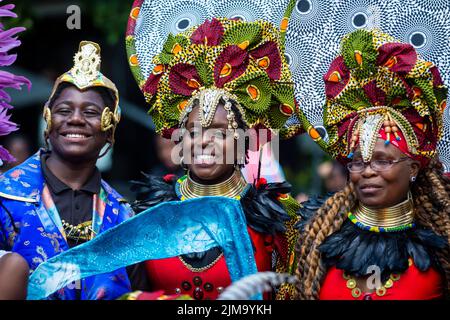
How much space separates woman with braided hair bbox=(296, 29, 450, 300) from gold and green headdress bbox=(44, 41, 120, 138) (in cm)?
121

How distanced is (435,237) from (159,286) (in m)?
1.44

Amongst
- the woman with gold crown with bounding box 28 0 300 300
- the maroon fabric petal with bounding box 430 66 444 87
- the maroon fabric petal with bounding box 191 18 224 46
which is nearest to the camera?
the maroon fabric petal with bounding box 430 66 444 87

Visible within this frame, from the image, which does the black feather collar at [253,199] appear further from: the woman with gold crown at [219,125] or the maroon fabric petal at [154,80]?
the maroon fabric petal at [154,80]

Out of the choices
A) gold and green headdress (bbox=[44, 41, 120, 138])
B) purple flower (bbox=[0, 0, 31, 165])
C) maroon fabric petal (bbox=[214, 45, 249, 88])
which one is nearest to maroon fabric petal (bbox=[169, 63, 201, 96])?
maroon fabric petal (bbox=[214, 45, 249, 88])

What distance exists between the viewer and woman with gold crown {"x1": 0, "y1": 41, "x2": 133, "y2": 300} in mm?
4777

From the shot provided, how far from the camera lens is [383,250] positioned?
15.3 ft

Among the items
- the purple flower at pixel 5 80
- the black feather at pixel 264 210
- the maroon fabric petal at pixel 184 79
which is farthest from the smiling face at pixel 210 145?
the purple flower at pixel 5 80

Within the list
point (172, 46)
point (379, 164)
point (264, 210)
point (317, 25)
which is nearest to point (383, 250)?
point (379, 164)

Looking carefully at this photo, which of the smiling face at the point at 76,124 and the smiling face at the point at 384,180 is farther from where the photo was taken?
the smiling face at the point at 76,124

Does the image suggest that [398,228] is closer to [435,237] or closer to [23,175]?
[435,237]

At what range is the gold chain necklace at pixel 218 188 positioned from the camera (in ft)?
16.7

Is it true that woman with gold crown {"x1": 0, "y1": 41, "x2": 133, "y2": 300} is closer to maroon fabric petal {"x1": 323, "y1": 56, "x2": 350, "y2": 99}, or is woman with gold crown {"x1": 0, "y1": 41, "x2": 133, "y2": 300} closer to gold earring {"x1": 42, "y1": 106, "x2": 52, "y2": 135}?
gold earring {"x1": 42, "y1": 106, "x2": 52, "y2": 135}

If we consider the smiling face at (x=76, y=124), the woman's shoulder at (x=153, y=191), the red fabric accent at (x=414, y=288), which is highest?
the smiling face at (x=76, y=124)

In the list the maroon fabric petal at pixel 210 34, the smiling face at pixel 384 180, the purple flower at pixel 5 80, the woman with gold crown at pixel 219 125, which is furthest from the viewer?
the maroon fabric petal at pixel 210 34
